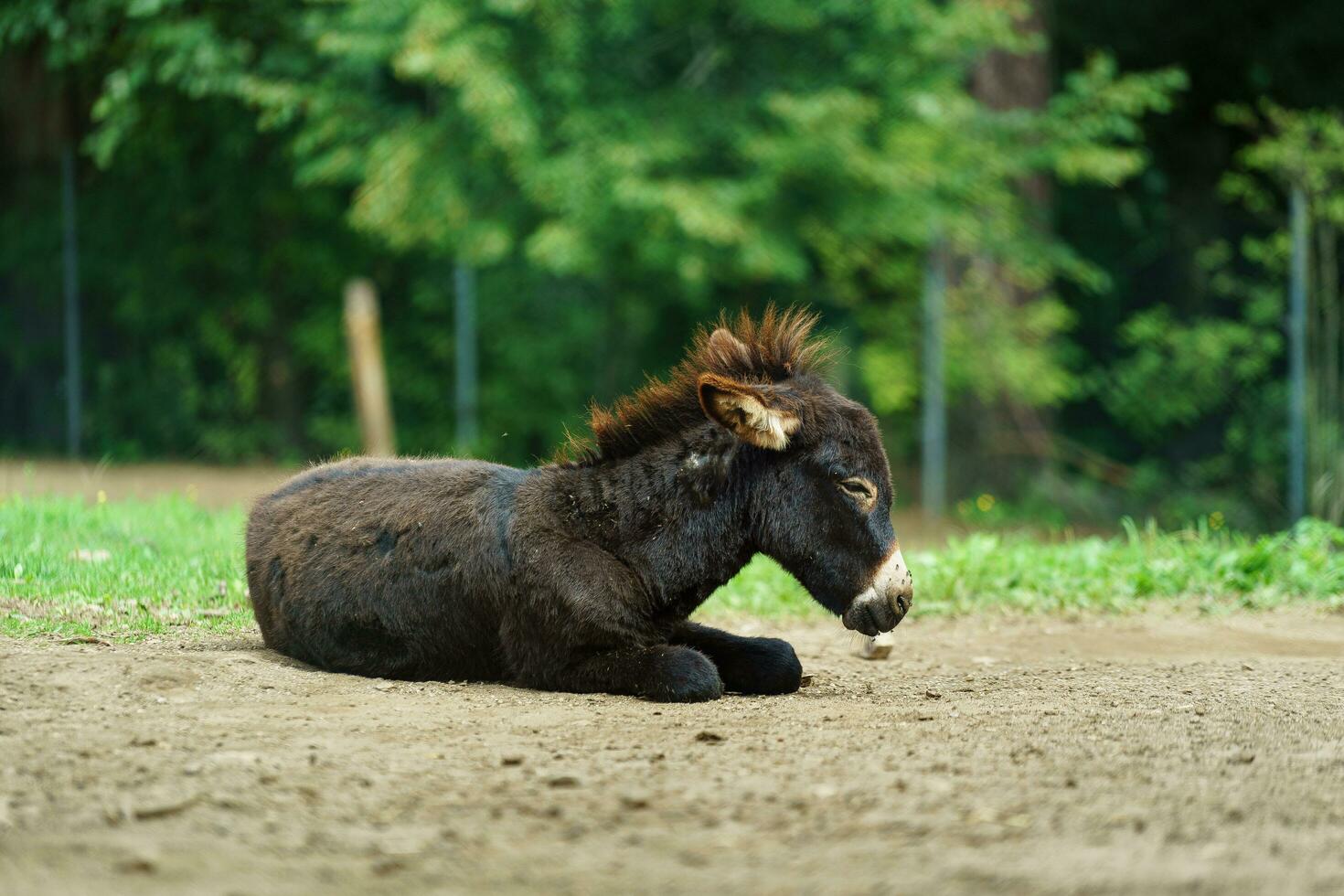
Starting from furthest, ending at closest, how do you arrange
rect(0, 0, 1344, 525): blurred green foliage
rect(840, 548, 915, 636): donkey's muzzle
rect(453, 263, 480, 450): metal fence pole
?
rect(453, 263, 480, 450): metal fence pole < rect(0, 0, 1344, 525): blurred green foliage < rect(840, 548, 915, 636): donkey's muzzle

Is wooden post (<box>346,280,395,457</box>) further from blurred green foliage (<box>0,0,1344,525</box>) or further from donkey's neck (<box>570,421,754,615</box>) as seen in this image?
donkey's neck (<box>570,421,754,615</box>)

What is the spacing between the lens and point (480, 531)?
604 cm

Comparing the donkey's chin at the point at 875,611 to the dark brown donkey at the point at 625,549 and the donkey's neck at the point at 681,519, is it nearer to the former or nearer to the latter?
the dark brown donkey at the point at 625,549

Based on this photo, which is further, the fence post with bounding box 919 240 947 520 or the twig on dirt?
the fence post with bounding box 919 240 947 520

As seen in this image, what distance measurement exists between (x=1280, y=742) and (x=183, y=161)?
49.7 ft

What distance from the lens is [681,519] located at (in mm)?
5996

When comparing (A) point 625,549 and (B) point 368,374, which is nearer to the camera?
(A) point 625,549

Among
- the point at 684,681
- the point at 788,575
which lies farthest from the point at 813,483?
the point at 788,575

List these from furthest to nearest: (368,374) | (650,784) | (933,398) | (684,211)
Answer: (933,398)
(684,211)
(368,374)
(650,784)

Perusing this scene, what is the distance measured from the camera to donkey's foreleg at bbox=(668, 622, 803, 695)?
5.95 metres

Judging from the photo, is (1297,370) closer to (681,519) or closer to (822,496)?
(822,496)

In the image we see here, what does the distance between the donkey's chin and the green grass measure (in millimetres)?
2681

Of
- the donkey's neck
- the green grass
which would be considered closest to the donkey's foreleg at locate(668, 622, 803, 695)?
the donkey's neck

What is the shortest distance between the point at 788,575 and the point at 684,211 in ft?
14.4
